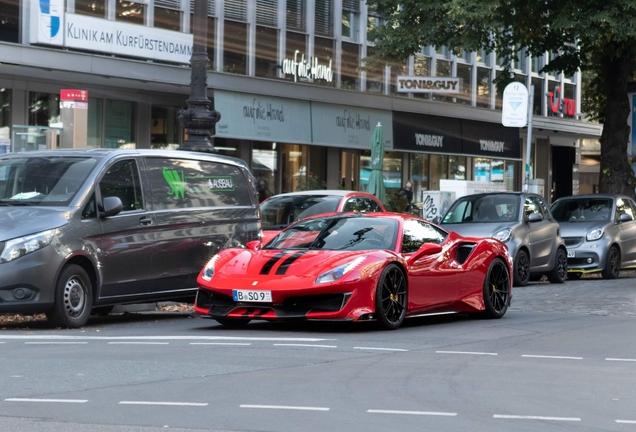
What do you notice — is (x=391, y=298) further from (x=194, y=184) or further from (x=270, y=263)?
(x=194, y=184)

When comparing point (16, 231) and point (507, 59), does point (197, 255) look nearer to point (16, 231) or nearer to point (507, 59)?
point (16, 231)

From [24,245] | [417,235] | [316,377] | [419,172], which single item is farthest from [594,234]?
[419,172]

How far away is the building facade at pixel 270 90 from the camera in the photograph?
91.9 feet

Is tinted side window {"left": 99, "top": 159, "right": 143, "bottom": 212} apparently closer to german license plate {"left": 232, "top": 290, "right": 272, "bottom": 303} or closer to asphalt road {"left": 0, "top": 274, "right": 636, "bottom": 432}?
asphalt road {"left": 0, "top": 274, "right": 636, "bottom": 432}

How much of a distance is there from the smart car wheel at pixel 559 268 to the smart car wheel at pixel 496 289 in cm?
799

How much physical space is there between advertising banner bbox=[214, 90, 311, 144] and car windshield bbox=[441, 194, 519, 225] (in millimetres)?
11948

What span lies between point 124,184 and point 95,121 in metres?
18.0

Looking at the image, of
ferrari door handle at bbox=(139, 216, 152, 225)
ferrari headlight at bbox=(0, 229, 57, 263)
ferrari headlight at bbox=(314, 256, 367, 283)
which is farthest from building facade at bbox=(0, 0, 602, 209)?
ferrari headlight at bbox=(314, 256, 367, 283)

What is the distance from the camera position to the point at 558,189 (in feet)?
188

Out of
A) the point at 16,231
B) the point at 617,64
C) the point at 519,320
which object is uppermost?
the point at 617,64

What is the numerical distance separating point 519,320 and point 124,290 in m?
4.50

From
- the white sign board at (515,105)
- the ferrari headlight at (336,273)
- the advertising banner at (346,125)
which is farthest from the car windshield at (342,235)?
the advertising banner at (346,125)

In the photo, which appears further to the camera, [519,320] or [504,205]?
[504,205]

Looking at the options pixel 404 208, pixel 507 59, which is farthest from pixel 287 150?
pixel 507 59
